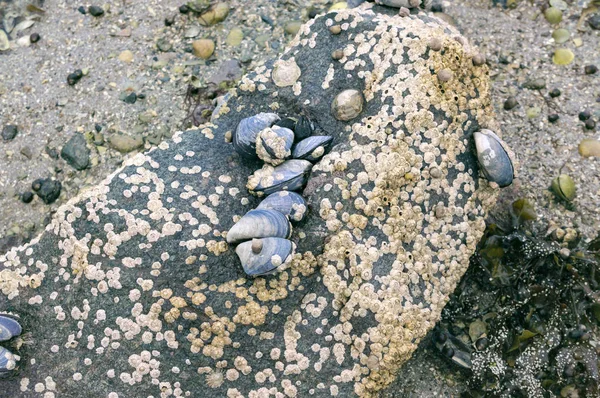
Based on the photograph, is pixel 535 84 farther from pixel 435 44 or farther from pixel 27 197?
pixel 27 197

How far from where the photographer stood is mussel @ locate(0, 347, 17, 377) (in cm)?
338

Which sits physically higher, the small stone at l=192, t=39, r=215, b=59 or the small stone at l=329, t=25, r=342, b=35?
the small stone at l=329, t=25, r=342, b=35

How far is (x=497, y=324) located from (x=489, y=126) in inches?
51.8

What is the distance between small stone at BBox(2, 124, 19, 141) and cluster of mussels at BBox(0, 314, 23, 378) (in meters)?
1.95

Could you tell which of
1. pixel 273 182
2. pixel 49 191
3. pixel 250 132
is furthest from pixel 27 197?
pixel 273 182

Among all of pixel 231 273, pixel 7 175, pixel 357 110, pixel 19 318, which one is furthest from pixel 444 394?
pixel 7 175

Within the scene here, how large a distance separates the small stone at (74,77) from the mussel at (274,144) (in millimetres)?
2355

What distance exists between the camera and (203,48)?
204 inches

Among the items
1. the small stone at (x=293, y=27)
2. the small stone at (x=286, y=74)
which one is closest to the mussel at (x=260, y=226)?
the small stone at (x=286, y=74)

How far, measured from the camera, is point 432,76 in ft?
12.4

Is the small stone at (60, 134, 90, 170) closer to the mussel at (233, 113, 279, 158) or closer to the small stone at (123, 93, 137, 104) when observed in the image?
the small stone at (123, 93, 137, 104)

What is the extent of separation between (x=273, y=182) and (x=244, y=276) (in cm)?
56

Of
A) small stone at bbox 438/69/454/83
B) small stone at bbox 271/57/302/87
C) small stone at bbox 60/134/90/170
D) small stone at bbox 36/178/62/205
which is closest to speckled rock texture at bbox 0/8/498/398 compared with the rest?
small stone at bbox 438/69/454/83

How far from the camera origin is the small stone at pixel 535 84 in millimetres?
4961
